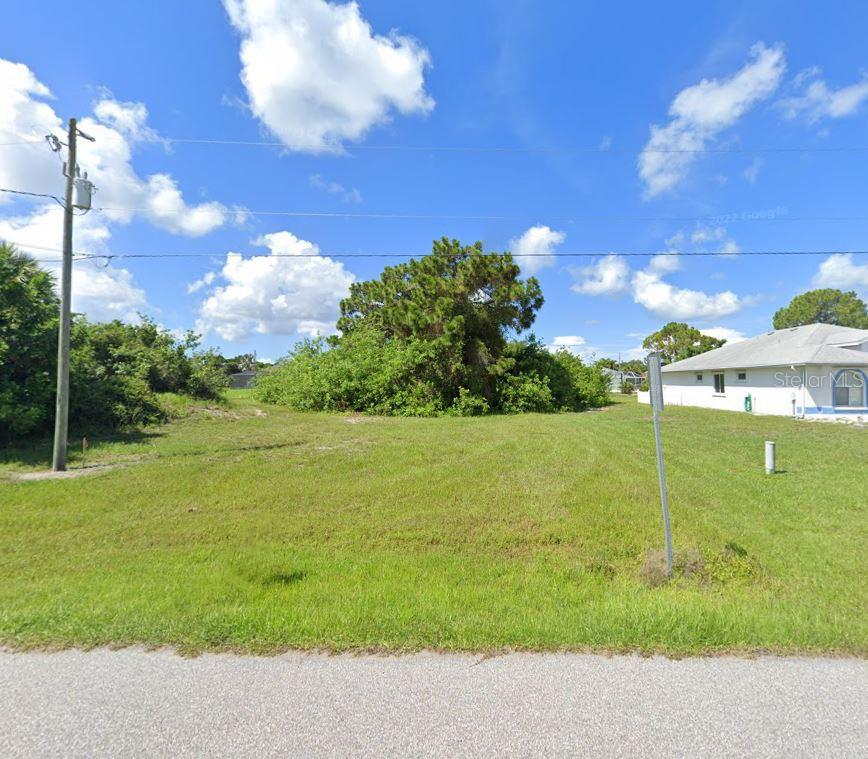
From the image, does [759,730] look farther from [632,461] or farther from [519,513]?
[632,461]

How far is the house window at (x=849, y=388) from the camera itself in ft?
53.5

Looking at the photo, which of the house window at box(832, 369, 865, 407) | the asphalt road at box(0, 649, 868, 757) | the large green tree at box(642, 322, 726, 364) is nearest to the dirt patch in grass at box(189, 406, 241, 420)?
the asphalt road at box(0, 649, 868, 757)

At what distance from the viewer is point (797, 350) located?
17656 mm

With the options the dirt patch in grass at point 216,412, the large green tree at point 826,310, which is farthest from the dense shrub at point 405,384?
the large green tree at point 826,310

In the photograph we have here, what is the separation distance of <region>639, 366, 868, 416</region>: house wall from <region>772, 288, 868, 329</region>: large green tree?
97.4 ft

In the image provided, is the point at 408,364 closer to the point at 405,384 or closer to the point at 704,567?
the point at 405,384

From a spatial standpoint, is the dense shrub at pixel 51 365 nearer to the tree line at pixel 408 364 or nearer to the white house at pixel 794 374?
the tree line at pixel 408 364

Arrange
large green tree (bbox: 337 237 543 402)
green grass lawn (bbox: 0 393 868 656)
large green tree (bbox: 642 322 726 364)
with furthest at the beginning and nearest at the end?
large green tree (bbox: 642 322 726 364)
large green tree (bbox: 337 237 543 402)
green grass lawn (bbox: 0 393 868 656)

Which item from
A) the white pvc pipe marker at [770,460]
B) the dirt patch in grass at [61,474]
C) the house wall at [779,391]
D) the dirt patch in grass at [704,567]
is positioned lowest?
the dirt patch in grass at [704,567]

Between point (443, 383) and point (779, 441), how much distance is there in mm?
12998

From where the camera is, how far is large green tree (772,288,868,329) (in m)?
40.7

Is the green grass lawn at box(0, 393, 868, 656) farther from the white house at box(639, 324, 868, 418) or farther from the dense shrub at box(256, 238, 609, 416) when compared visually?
the dense shrub at box(256, 238, 609, 416)

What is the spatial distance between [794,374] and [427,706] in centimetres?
2137

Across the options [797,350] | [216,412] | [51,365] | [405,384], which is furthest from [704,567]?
[797,350]
